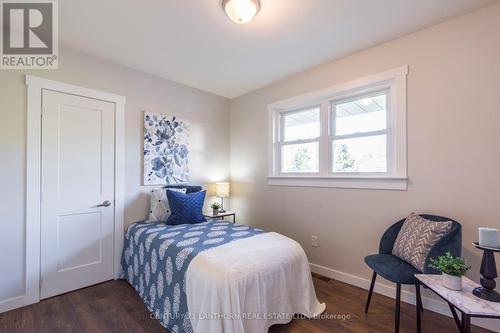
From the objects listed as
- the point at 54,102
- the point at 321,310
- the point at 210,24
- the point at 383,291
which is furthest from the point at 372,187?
the point at 54,102

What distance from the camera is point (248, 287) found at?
1570 mm

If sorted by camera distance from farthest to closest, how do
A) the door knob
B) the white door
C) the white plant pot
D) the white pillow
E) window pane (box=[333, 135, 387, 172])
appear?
1. the white pillow
2. the door knob
3. window pane (box=[333, 135, 387, 172])
4. the white door
5. the white plant pot

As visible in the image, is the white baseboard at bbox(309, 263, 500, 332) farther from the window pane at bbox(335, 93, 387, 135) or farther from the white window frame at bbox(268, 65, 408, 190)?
the window pane at bbox(335, 93, 387, 135)

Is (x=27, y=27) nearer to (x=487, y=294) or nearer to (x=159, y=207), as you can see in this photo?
(x=159, y=207)

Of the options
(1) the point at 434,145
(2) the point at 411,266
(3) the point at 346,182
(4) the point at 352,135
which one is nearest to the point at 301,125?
(4) the point at 352,135

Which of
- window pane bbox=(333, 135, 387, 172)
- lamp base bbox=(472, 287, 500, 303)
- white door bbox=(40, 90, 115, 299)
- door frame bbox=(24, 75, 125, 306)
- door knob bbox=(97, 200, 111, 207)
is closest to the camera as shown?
lamp base bbox=(472, 287, 500, 303)

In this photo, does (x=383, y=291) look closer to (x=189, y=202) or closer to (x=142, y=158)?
(x=189, y=202)

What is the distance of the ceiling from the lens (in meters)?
1.83

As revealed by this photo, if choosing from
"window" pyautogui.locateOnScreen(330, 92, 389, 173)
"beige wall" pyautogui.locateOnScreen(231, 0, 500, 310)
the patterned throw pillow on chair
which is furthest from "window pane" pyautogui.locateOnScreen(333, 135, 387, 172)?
the patterned throw pillow on chair

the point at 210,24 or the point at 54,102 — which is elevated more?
the point at 210,24

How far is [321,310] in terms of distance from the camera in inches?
80.4

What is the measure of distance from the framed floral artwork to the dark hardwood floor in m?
1.32

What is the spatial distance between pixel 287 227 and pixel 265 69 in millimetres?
2040

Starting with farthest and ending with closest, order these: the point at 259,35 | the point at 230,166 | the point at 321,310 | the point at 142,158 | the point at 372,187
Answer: the point at 230,166, the point at 142,158, the point at 372,187, the point at 259,35, the point at 321,310
